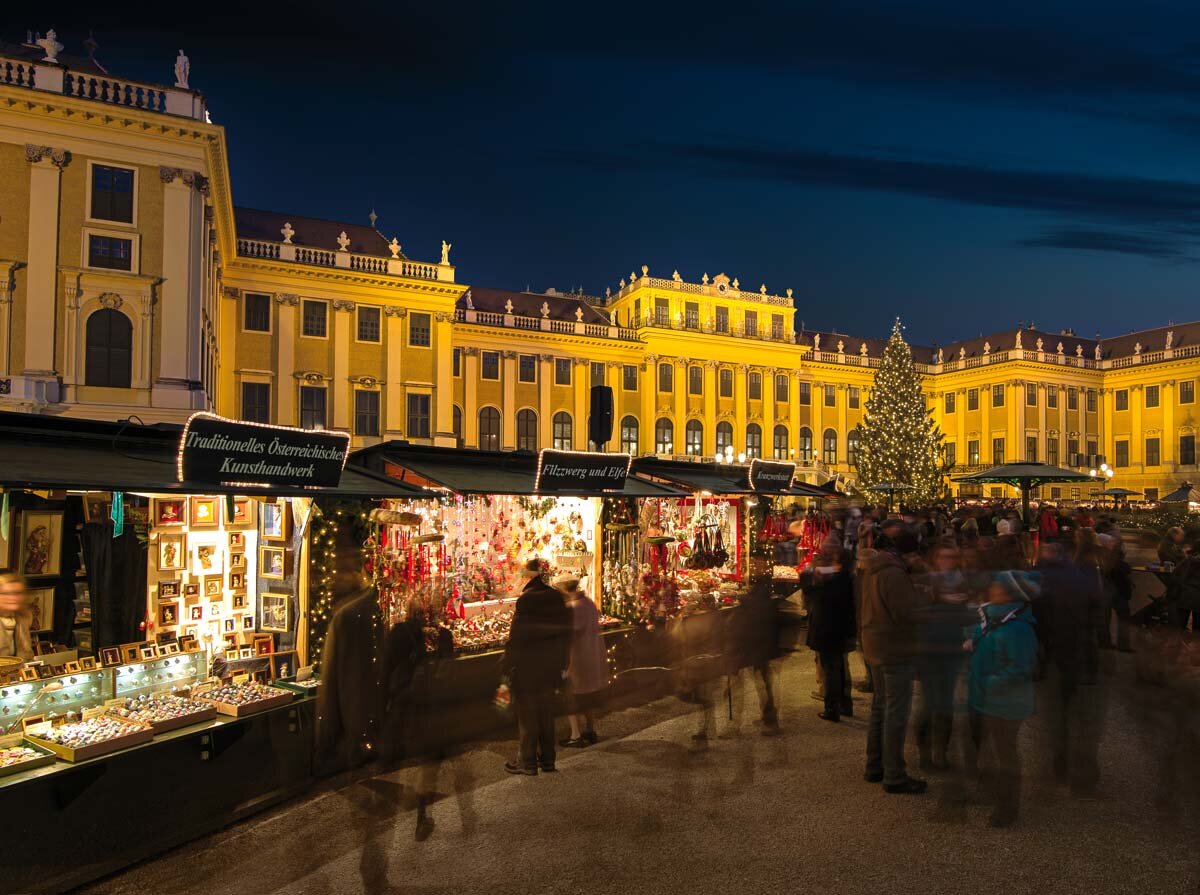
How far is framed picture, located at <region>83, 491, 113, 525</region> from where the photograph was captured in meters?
7.82

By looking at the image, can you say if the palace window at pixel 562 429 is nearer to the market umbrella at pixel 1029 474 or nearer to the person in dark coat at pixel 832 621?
the market umbrella at pixel 1029 474

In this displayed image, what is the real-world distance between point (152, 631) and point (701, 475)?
9.47m

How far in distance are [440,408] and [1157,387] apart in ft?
181

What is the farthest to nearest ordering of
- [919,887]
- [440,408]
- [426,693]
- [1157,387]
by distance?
[1157,387], [440,408], [426,693], [919,887]

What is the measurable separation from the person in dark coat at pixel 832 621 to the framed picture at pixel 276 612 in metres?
5.30

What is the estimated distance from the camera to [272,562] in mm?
8359

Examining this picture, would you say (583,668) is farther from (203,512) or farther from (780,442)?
(780,442)

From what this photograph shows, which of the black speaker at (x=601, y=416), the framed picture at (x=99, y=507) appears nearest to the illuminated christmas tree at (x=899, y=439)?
the black speaker at (x=601, y=416)

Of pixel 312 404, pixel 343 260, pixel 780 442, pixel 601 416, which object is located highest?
pixel 343 260

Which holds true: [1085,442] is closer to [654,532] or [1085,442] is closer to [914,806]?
[654,532]

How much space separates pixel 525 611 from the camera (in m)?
6.86

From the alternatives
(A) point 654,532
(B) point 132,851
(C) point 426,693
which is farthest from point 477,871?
(A) point 654,532

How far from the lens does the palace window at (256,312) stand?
115 ft

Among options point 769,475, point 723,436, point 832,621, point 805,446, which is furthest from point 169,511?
point 805,446
